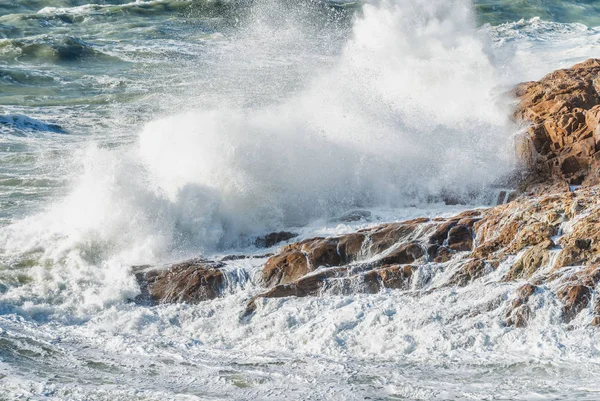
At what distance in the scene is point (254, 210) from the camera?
41.5ft

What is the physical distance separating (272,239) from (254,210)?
77 centimetres

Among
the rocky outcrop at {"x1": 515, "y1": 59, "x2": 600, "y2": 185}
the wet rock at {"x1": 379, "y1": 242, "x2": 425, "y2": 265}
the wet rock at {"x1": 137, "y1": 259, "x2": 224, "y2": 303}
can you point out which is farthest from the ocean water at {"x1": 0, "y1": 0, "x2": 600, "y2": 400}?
the rocky outcrop at {"x1": 515, "y1": 59, "x2": 600, "y2": 185}

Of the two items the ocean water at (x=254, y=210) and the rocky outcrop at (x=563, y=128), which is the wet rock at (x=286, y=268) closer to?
the ocean water at (x=254, y=210)

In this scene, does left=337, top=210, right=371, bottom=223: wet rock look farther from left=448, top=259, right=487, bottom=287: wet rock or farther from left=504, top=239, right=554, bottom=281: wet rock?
left=504, top=239, right=554, bottom=281: wet rock

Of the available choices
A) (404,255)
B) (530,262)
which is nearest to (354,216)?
(404,255)

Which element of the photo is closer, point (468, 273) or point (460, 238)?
point (468, 273)

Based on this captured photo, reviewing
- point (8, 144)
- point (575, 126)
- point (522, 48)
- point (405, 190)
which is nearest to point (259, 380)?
point (405, 190)

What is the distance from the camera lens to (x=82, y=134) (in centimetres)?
1805

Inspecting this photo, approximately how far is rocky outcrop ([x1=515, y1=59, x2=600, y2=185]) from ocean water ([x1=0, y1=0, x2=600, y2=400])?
0.49 m

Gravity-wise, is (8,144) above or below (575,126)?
below

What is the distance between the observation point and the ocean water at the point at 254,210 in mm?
8672

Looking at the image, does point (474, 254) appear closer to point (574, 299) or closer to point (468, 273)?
point (468, 273)

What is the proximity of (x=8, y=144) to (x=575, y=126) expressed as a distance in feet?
36.5

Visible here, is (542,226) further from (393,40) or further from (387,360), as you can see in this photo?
(393,40)
